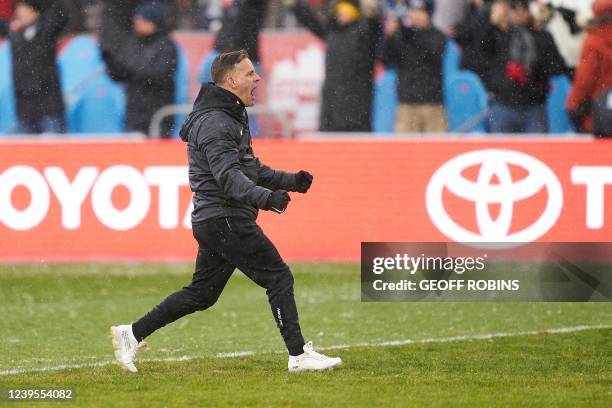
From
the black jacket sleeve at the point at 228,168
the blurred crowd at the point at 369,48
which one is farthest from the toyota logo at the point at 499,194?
Answer: the black jacket sleeve at the point at 228,168

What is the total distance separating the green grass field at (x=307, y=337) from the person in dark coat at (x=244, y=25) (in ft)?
6.83

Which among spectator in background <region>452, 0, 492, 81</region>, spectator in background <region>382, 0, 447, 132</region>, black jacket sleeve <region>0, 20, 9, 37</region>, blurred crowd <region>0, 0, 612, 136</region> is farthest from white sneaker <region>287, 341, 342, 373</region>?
black jacket sleeve <region>0, 20, 9, 37</region>

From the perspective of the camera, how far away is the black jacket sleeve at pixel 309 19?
13375 mm

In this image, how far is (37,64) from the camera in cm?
1348

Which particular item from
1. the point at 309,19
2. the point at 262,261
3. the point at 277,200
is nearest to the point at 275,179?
the point at 262,261

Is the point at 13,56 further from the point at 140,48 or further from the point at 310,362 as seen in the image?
the point at 310,362

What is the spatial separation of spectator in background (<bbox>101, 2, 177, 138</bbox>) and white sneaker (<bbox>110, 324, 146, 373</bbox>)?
5.39 metres

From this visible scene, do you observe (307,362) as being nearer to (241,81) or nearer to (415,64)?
(241,81)

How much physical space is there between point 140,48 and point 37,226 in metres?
2.11

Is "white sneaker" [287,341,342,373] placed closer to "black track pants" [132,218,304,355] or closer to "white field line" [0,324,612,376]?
"black track pants" [132,218,304,355]

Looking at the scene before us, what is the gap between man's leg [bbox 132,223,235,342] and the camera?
25.9 feet

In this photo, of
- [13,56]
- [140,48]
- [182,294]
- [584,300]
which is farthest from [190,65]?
[182,294]

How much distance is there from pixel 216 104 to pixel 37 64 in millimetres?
6228

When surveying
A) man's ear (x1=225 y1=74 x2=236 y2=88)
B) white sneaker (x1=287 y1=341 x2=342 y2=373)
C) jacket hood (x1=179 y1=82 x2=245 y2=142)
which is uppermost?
man's ear (x1=225 y1=74 x2=236 y2=88)
